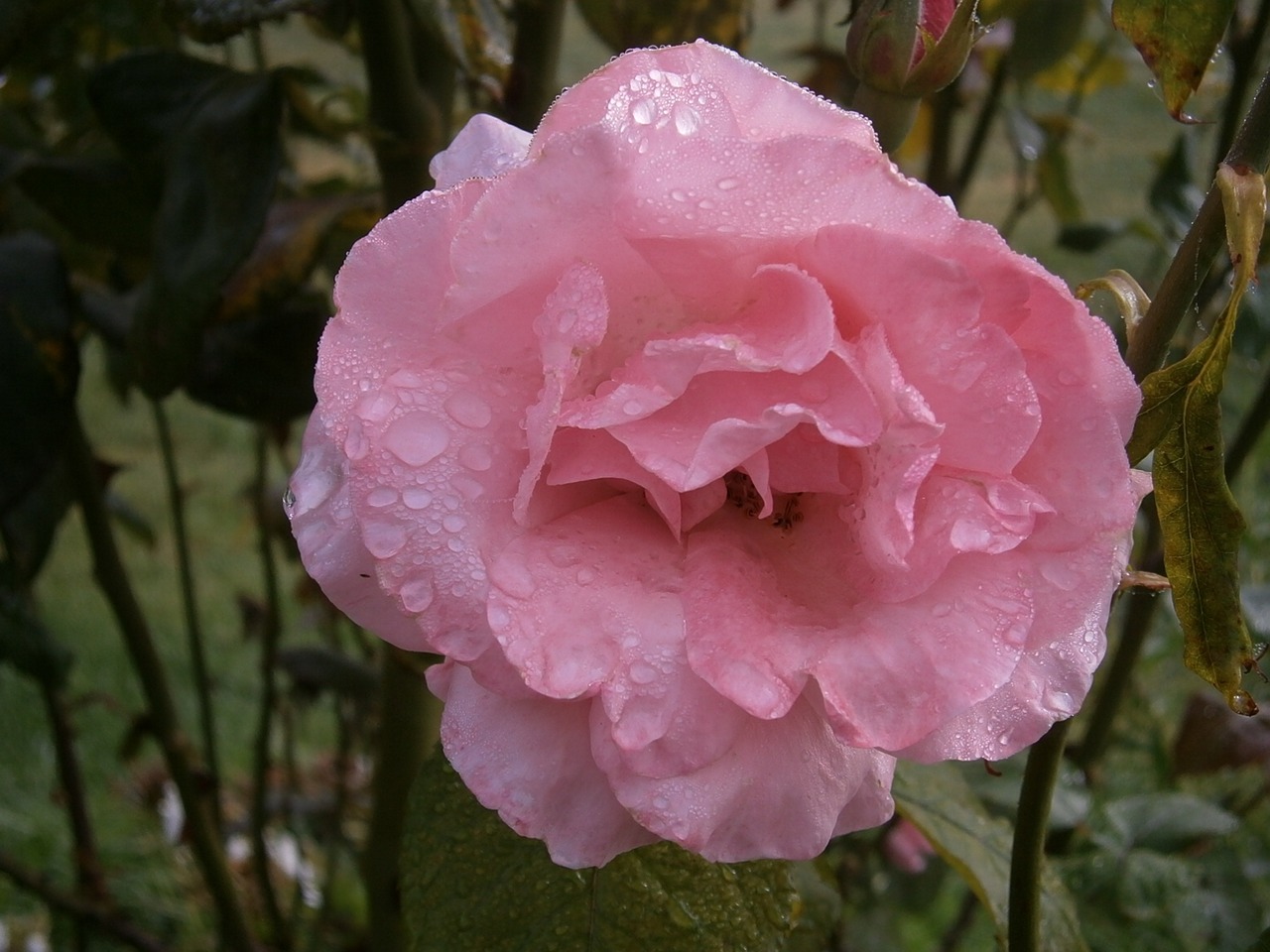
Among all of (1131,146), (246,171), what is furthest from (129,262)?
(1131,146)

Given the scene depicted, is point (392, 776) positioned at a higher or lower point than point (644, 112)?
lower

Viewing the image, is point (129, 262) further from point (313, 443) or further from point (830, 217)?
point (830, 217)

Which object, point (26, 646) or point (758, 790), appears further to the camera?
point (26, 646)

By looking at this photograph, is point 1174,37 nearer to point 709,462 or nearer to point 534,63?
point 709,462

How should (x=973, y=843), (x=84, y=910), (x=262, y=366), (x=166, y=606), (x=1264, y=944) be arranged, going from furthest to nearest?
(x=166, y=606) → (x=84, y=910) → (x=262, y=366) → (x=973, y=843) → (x=1264, y=944)

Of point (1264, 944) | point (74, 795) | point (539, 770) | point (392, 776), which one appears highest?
point (539, 770)

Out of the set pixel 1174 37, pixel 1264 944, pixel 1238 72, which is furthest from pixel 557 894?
pixel 1238 72

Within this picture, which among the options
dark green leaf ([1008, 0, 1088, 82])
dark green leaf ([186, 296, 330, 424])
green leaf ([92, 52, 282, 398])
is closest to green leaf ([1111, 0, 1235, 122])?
green leaf ([92, 52, 282, 398])
